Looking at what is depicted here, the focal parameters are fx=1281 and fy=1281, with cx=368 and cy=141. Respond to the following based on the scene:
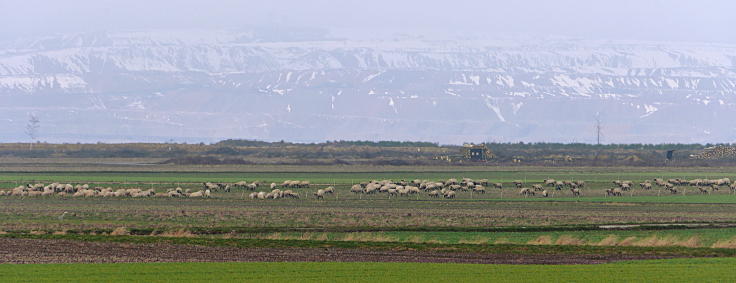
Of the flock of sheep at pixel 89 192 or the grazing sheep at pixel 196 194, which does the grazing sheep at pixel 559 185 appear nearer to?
the flock of sheep at pixel 89 192

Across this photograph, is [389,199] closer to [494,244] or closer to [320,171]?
[494,244]

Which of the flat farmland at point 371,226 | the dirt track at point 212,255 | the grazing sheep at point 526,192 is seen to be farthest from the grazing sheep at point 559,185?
the dirt track at point 212,255

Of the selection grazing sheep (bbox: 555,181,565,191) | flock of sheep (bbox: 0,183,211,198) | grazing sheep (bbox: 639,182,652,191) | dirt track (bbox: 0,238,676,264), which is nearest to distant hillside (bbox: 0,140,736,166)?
grazing sheep (bbox: 555,181,565,191)

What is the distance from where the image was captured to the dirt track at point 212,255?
3741 centimetres

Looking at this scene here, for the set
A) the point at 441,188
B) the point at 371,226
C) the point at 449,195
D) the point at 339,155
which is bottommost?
the point at 371,226

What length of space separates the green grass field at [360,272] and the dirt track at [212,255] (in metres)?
1.53

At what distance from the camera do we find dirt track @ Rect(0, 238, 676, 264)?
37.4 m

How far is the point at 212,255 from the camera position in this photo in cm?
3875

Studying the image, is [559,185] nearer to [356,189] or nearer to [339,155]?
[356,189]

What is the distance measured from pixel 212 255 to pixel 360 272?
6.11 meters

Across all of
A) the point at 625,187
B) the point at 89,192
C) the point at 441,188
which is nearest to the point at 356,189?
the point at 441,188

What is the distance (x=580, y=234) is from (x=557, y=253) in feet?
32.7

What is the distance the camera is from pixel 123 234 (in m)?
46.8

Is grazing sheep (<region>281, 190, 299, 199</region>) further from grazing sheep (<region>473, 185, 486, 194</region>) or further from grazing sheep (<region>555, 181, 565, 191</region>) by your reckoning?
grazing sheep (<region>555, 181, 565, 191</region>)
